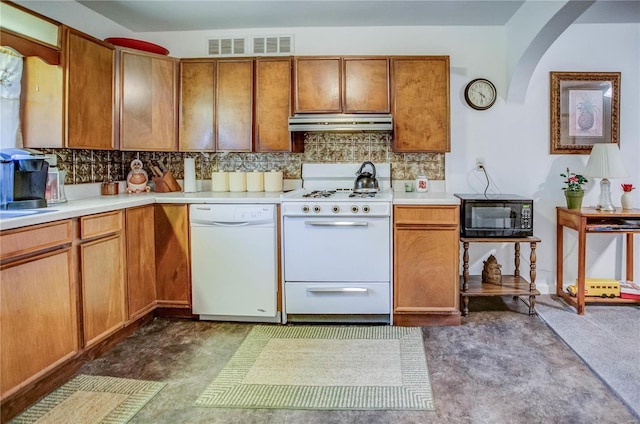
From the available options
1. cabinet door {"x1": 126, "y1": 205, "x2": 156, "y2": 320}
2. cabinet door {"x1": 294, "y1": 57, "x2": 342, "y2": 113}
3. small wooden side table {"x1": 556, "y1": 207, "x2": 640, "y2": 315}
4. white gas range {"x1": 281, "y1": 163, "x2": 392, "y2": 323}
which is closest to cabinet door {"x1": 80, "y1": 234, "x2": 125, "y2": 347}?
cabinet door {"x1": 126, "y1": 205, "x2": 156, "y2": 320}

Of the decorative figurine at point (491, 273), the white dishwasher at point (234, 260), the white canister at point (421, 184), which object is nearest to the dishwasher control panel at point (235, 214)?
the white dishwasher at point (234, 260)

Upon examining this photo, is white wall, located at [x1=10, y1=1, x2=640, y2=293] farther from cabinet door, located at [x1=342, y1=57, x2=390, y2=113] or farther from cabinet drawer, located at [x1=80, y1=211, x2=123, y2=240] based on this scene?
cabinet drawer, located at [x1=80, y1=211, x2=123, y2=240]

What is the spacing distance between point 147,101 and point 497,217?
2819 mm

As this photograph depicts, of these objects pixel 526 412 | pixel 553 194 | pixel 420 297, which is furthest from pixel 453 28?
pixel 526 412

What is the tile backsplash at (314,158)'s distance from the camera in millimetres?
3713

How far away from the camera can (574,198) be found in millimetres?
3408

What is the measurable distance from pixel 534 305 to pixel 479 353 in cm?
98

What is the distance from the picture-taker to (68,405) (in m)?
2.07

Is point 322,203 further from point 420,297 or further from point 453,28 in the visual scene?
point 453,28

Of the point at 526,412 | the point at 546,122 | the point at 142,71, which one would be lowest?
the point at 526,412

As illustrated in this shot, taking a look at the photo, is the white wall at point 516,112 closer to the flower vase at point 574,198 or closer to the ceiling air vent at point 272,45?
the ceiling air vent at point 272,45

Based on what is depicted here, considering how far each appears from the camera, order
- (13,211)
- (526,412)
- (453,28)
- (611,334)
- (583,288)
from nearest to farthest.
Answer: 1. (526,412)
2. (13,211)
3. (611,334)
4. (583,288)
5. (453,28)

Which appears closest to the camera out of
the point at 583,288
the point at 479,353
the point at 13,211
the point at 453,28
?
the point at 13,211

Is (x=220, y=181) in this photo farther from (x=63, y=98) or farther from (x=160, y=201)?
(x=63, y=98)
